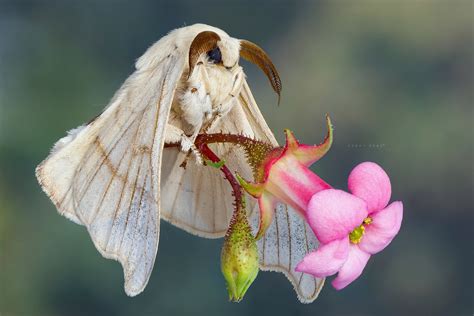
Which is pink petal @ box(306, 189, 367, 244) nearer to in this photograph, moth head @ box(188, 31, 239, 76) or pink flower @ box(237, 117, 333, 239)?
pink flower @ box(237, 117, 333, 239)

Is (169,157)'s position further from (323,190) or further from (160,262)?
(160,262)

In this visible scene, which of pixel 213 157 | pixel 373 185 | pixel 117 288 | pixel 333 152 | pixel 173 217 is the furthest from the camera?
pixel 333 152

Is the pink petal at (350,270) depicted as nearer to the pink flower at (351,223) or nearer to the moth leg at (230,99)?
the pink flower at (351,223)

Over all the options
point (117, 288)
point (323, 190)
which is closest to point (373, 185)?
point (323, 190)

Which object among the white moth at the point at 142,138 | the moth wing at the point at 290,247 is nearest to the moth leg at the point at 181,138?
the white moth at the point at 142,138

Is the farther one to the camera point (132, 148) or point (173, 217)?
point (173, 217)

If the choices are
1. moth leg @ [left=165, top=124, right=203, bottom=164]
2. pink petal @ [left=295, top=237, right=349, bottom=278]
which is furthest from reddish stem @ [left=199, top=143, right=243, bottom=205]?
pink petal @ [left=295, top=237, right=349, bottom=278]

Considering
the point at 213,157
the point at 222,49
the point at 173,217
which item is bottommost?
the point at 173,217
